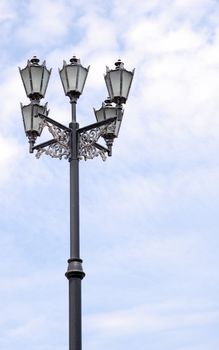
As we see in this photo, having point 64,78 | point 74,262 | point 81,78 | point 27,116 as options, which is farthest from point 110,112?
point 74,262

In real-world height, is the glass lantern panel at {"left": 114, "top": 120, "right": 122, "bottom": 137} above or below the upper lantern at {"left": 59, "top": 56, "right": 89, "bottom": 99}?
below

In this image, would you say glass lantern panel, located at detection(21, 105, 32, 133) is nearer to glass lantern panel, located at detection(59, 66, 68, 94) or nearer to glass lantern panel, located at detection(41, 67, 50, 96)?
glass lantern panel, located at detection(41, 67, 50, 96)

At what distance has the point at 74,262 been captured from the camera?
12.3 metres

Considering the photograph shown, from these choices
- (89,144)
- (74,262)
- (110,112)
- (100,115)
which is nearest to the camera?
(74,262)

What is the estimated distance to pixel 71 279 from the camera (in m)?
12.2

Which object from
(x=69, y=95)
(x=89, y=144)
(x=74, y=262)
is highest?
(x=69, y=95)

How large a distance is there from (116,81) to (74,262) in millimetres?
3041

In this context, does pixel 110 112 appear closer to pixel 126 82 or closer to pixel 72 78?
pixel 126 82

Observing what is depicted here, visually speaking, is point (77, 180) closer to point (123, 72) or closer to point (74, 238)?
point (74, 238)

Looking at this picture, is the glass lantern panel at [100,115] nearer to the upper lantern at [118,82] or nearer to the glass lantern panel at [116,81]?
the upper lantern at [118,82]

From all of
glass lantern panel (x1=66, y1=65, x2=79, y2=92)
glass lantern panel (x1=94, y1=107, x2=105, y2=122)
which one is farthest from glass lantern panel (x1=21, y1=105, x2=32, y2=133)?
glass lantern panel (x1=94, y1=107, x2=105, y2=122)

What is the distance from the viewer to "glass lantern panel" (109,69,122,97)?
44.2ft

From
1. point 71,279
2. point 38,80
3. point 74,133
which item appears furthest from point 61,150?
point 71,279

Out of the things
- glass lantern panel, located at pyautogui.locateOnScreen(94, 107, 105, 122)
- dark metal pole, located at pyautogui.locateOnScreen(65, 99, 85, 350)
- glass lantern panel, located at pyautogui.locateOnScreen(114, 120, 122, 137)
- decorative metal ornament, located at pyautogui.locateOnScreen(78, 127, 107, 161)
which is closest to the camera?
dark metal pole, located at pyautogui.locateOnScreen(65, 99, 85, 350)
